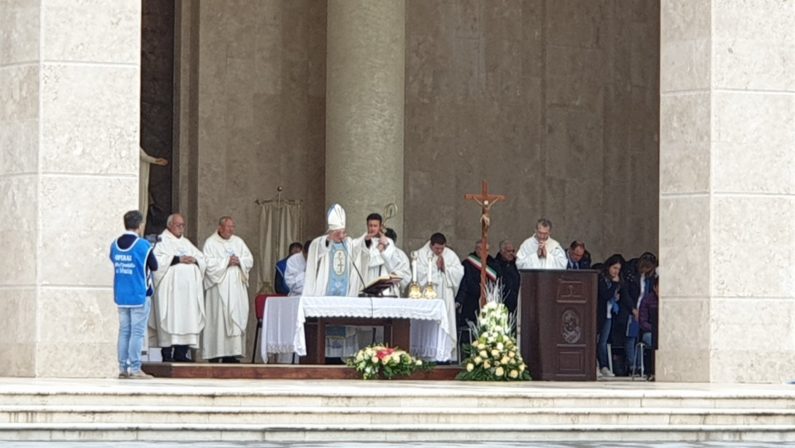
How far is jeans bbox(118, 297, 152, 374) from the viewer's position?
56.7 ft

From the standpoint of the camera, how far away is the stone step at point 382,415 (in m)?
13.8

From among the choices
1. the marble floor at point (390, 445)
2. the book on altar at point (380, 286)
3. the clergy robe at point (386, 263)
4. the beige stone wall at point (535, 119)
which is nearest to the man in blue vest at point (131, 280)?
the book on altar at point (380, 286)

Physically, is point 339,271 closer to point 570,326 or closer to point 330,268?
point 330,268

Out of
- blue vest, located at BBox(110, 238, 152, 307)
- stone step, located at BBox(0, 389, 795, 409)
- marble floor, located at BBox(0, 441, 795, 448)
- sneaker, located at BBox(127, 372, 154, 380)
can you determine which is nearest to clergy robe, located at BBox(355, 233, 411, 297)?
sneaker, located at BBox(127, 372, 154, 380)

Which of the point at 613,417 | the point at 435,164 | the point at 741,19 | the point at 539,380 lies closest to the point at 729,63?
the point at 741,19

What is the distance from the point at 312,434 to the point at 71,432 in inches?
67.6

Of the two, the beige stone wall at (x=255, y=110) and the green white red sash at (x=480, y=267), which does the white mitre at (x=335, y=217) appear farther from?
the beige stone wall at (x=255, y=110)

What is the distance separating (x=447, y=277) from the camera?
22.3m

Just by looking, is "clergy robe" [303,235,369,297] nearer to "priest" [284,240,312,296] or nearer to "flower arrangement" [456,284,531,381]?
"priest" [284,240,312,296]

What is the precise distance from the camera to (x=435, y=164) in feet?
88.8

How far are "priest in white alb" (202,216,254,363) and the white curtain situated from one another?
3.06 m

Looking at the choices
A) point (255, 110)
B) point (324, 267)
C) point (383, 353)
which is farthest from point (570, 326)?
point (255, 110)

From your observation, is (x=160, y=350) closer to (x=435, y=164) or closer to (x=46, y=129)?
(x=46, y=129)

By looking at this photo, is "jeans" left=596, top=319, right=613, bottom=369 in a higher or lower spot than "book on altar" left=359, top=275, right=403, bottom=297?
lower
